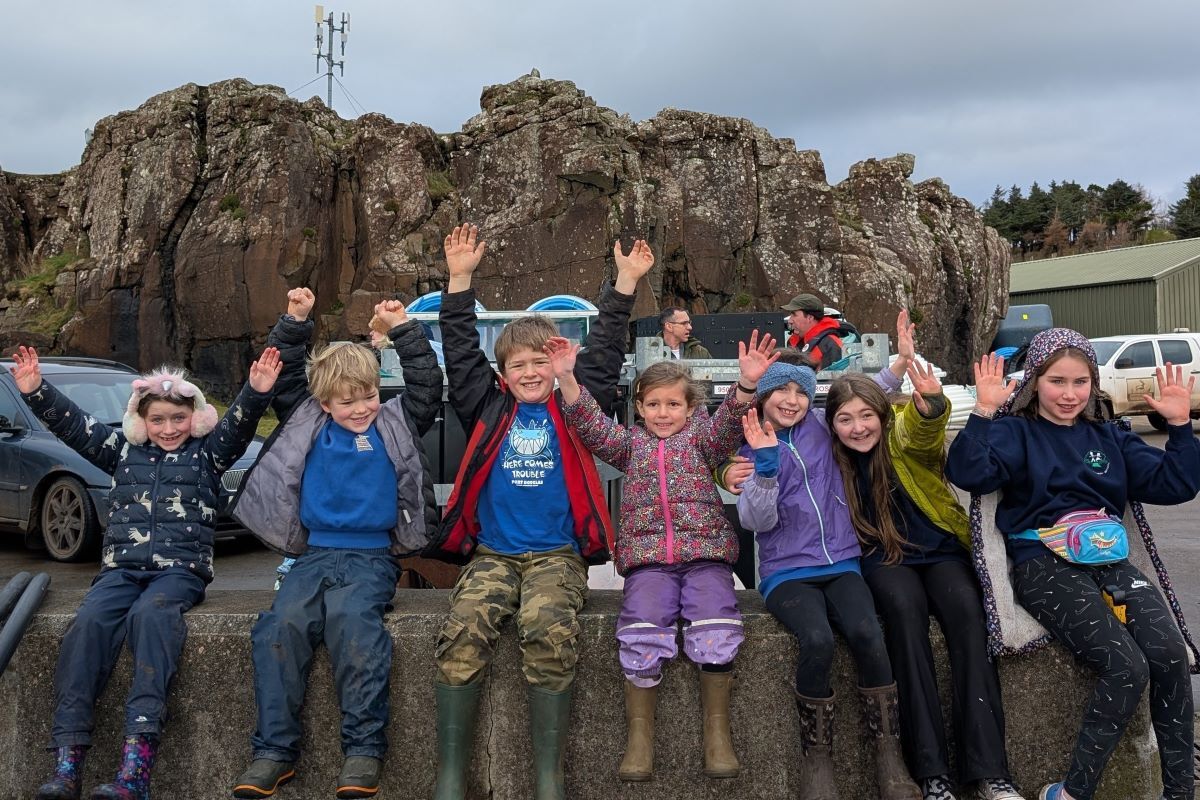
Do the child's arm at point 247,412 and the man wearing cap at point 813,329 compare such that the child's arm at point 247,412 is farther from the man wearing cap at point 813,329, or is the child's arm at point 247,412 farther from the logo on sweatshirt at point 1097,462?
the man wearing cap at point 813,329

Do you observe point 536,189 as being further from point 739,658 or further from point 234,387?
point 739,658

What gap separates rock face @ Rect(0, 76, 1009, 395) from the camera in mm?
21328

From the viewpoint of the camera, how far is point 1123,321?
125 ft

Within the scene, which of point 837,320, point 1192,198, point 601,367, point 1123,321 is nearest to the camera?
point 601,367

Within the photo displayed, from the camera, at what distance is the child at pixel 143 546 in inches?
119

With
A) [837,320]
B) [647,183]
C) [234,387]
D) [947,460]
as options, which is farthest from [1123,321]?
[947,460]

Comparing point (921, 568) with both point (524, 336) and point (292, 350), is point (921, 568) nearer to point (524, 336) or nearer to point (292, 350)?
point (524, 336)

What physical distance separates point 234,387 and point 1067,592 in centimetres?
2169

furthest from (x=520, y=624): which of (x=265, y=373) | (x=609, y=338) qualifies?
(x=265, y=373)

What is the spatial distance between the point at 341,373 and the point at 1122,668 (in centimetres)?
278

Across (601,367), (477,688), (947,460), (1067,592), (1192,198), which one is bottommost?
(477,688)

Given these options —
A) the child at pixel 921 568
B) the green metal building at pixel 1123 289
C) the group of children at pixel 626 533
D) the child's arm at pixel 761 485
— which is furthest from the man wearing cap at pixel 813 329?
the green metal building at pixel 1123 289

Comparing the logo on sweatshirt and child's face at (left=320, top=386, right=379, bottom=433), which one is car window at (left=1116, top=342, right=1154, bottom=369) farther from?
child's face at (left=320, top=386, right=379, bottom=433)

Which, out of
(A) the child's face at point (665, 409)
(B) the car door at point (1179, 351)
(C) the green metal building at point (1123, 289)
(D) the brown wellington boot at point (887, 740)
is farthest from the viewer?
(C) the green metal building at point (1123, 289)
